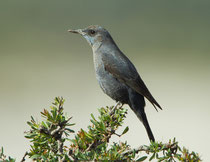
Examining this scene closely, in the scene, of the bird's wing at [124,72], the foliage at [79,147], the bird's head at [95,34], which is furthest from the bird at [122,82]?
the foliage at [79,147]

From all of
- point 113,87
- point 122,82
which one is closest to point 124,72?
point 122,82

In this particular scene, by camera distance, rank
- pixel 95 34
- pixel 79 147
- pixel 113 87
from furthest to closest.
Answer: pixel 95 34 < pixel 113 87 < pixel 79 147

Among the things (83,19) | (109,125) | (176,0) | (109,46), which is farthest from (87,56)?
(109,125)

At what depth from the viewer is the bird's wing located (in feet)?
15.7

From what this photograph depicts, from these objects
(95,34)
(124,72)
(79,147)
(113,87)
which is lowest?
(79,147)

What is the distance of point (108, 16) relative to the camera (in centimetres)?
1316

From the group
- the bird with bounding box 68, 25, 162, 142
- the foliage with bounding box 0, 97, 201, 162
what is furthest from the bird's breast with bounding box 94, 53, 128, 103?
the foliage with bounding box 0, 97, 201, 162

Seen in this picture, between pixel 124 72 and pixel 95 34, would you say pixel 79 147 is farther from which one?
pixel 95 34

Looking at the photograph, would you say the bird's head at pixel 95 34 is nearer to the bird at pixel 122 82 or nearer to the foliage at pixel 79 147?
the bird at pixel 122 82

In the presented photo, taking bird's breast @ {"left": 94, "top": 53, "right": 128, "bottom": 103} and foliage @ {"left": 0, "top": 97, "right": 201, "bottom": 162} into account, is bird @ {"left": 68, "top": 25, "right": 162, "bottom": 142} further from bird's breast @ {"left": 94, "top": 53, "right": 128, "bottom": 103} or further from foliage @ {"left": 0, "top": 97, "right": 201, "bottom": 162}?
foliage @ {"left": 0, "top": 97, "right": 201, "bottom": 162}

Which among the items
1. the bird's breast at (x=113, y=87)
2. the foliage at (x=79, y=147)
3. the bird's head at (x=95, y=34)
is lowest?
the foliage at (x=79, y=147)

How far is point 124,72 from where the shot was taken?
4.92 metres

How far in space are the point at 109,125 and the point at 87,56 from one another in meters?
8.48

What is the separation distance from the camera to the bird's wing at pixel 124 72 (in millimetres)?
4785
